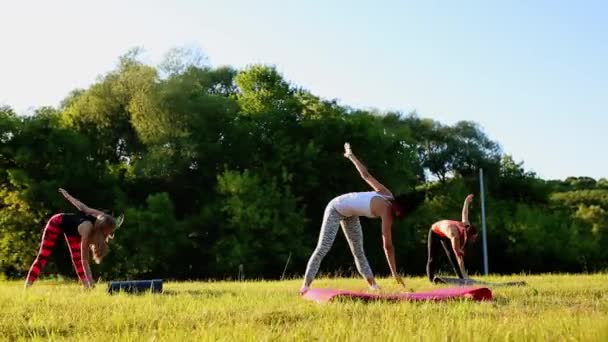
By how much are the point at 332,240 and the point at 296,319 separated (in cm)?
358

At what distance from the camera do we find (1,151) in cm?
3247

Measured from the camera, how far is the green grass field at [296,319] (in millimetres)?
4086

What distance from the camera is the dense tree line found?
32.2 meters

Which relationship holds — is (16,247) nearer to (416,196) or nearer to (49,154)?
(49,154)

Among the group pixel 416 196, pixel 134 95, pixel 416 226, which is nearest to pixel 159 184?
pixel 134 95

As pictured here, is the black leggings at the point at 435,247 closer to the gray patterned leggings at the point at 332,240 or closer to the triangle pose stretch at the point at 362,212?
the gray patterned leggings at the point at 332,240

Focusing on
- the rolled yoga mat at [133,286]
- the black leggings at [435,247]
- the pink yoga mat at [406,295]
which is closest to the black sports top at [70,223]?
the rolled yoga mat at [133,286]

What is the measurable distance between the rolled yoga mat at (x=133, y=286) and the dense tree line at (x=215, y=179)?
72.6ft

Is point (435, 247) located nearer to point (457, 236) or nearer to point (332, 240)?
point (457, 236)

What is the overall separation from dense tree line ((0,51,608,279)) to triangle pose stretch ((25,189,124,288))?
2102cm

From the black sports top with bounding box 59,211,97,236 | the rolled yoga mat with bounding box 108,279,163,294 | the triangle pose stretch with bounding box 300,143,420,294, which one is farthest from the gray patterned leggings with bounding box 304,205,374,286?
the black sports top with bounding box 59,211,97,236

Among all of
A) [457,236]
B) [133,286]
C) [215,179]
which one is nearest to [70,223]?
[133,286]

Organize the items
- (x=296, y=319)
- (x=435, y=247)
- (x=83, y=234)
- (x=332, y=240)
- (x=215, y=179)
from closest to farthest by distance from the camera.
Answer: (x=296, y=319) < (x=332, y=240) < (x=83, y=234) < (x=435, y=247) < (x=215, y=179)

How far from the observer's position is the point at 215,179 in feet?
119
